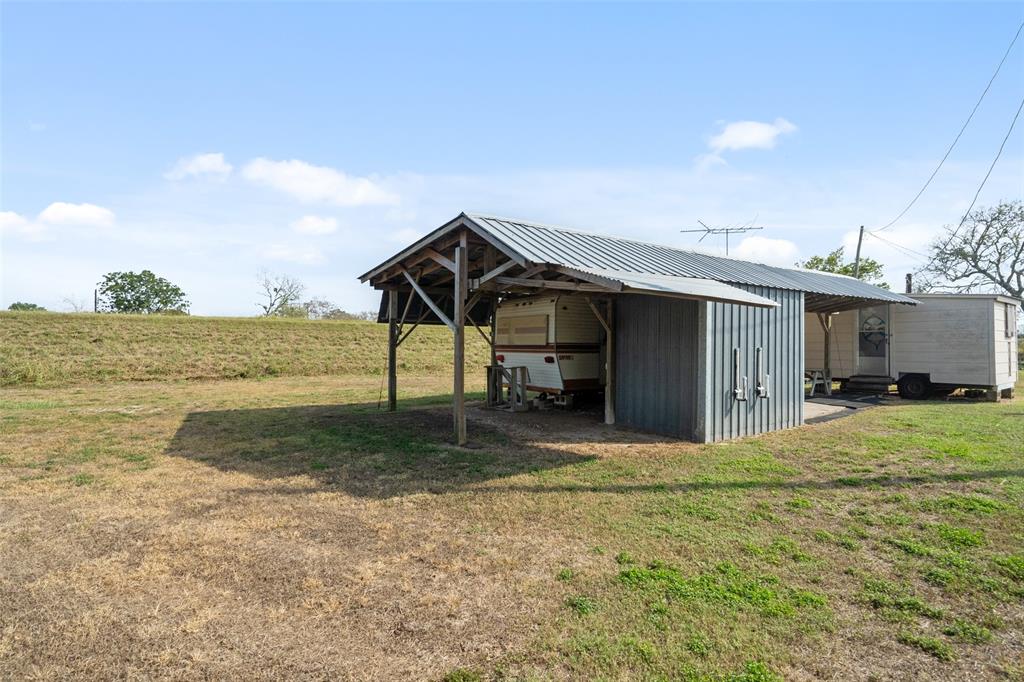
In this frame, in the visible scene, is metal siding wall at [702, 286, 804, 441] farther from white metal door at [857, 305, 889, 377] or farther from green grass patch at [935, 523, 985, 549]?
white metal door at [857, 305, 889, 377]

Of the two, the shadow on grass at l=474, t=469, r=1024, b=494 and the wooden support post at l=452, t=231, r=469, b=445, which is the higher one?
the wooden support post at l=452, t=231, r=469, b=445

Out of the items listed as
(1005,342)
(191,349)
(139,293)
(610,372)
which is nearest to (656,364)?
(610,372)

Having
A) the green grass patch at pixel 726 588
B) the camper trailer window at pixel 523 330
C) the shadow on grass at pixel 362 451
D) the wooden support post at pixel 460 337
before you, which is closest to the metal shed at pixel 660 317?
the wooden support post at pixel 460 337

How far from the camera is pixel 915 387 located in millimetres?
14680

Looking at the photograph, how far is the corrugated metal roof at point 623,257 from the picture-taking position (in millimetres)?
8398

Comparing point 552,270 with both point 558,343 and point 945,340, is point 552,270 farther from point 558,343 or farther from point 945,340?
point 945,340

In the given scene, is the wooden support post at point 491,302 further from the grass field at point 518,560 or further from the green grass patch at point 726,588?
the green grass patch at point 726,588

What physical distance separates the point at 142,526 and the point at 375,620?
2954 mm

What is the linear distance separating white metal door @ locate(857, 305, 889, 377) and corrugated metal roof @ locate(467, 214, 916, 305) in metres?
2.89

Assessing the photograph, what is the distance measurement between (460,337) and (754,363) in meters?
4.75

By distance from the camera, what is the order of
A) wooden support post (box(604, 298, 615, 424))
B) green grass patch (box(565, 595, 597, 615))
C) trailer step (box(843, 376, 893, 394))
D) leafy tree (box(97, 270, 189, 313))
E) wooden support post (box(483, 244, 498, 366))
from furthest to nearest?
leafy tree (box(97, 270, 189, 313))
trailer step (box(843, 376, 893, 394))
wooden support post (box(604, 298, 615, 424))
wooden support post (box(483, 244, 498, 366))
green grass patch (box(565, 595, 597, 615))

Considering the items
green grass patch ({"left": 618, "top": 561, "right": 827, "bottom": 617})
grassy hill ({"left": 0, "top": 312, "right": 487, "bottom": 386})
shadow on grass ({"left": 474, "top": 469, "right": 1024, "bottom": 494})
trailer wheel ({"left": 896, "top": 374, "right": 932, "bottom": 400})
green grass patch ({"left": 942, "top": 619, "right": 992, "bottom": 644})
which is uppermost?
grassy hill ({"left": 0, "top": 312, "right": 487, "bottom": 386})

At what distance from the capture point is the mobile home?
13789 mm

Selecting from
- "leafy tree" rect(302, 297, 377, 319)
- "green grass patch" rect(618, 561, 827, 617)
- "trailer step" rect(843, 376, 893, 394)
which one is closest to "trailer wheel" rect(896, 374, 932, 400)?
"trailer step" rect(843, 376, 893, 394)
